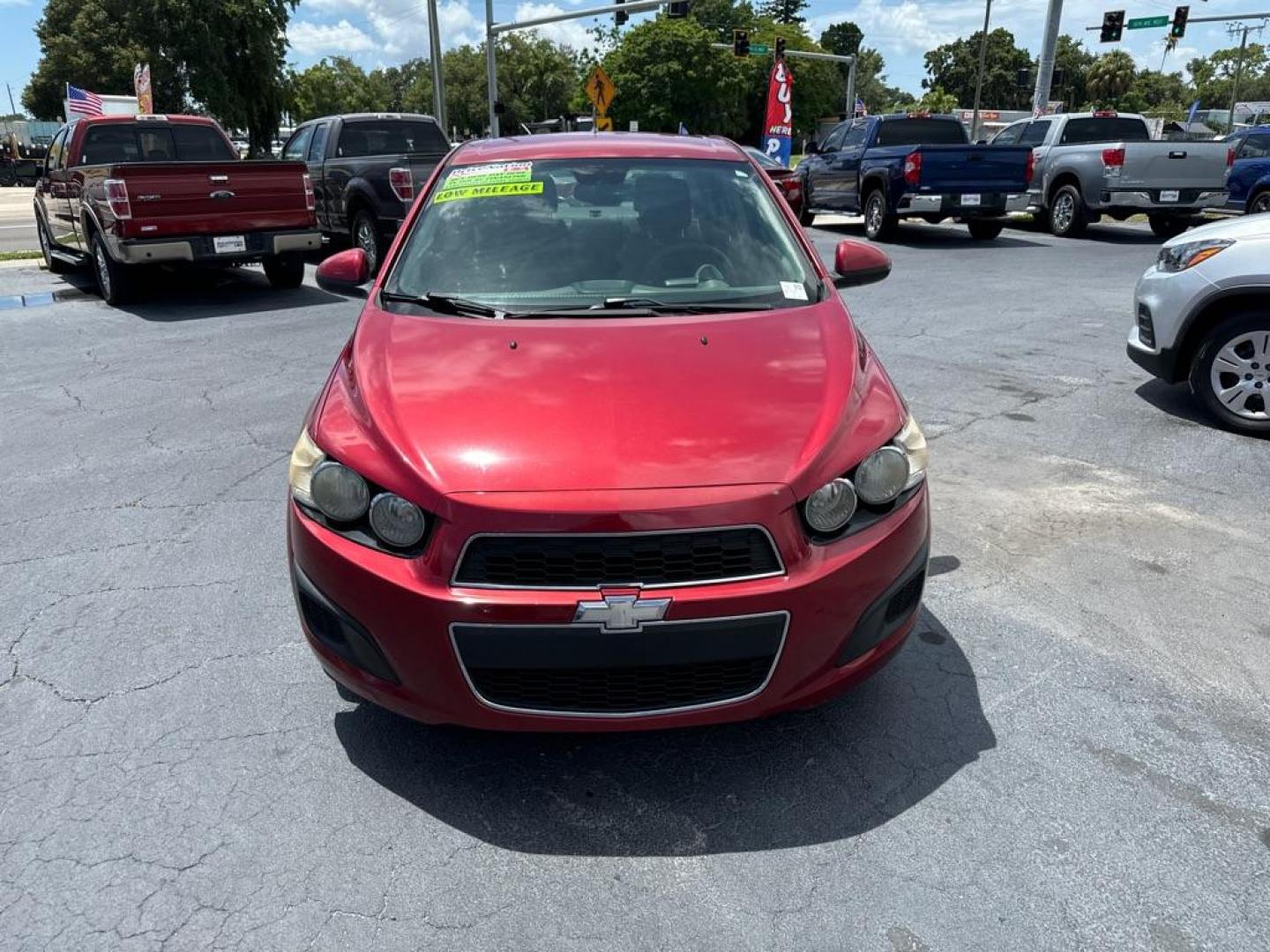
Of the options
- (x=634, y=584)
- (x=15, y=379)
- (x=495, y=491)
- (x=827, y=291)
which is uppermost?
(x=827, y=291)

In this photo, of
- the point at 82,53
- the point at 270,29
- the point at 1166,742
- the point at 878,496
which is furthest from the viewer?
the point at 82,53

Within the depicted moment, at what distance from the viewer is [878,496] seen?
2646mm

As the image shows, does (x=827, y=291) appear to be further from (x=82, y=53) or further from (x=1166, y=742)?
(x=82, y=53)

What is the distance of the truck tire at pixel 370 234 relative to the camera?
11820 millimetres

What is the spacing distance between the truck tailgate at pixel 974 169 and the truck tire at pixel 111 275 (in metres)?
10.9

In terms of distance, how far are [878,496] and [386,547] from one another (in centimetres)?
132

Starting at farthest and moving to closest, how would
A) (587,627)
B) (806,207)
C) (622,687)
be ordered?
(806,207) → (622,687) → (587,627)

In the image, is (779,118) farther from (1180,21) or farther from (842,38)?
(842,38)

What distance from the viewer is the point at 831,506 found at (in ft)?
8.33

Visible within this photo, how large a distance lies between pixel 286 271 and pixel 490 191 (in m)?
8.25

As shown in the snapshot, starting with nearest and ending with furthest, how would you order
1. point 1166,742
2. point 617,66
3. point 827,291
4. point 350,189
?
point 1166,742 → point 827,291 → point 350,189 → point 617,66

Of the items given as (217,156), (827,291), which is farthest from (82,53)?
(827,291)

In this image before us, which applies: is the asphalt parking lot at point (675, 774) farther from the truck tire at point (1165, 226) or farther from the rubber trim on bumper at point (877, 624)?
the truck tire at point (1165, 226)

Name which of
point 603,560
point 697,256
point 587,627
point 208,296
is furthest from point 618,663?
point 208,296
